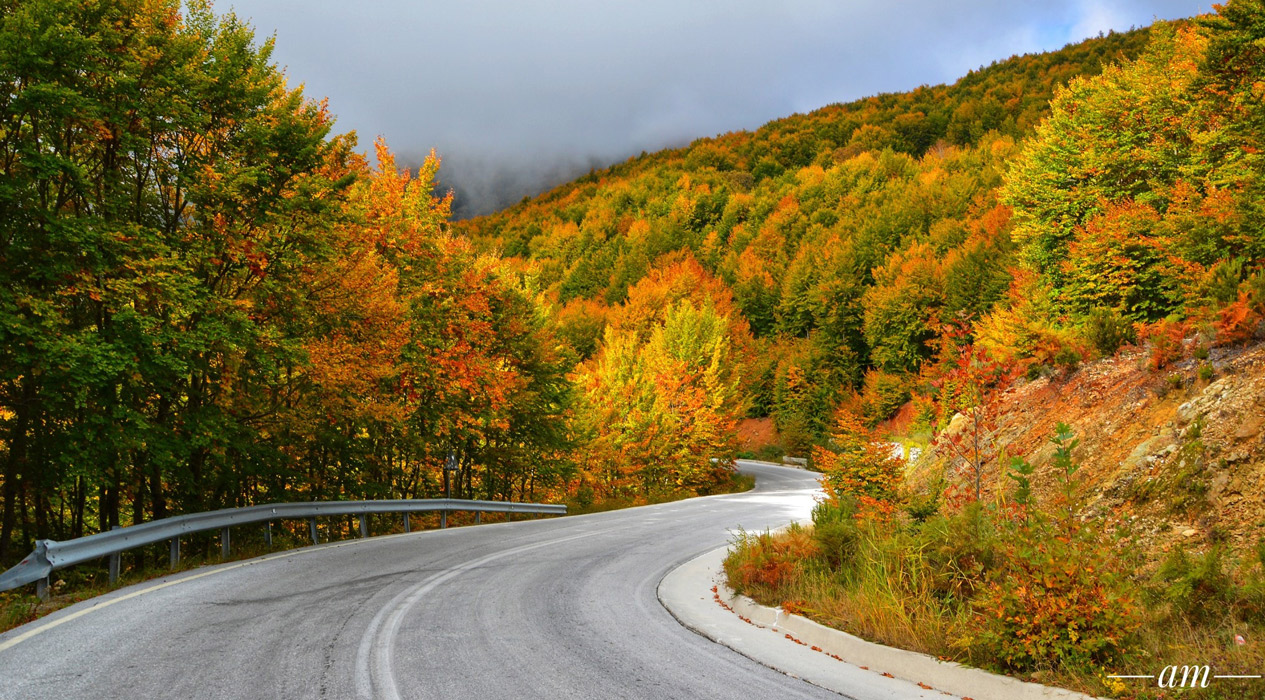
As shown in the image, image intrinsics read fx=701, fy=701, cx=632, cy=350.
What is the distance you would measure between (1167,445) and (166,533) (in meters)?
14.5

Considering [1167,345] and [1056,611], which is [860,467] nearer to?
[1167,345]

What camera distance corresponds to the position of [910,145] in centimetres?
12644

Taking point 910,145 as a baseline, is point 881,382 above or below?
below

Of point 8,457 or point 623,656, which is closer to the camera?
point 623,656

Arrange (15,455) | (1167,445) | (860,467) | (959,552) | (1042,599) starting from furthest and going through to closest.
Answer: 1. (860,467)
2. (15,455)
3. (1167,445)
4. (959,552)
5. (1042,599)

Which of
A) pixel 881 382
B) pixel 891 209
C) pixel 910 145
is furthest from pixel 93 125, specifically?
pixel 910 145

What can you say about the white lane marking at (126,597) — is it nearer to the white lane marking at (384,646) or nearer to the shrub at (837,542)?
the white lane marking at (384,646)

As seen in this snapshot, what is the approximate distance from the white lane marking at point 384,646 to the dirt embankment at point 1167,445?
21.9ft

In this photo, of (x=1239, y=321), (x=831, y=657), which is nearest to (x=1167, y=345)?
(x=1239, y=321)

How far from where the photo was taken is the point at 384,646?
20.9 ft

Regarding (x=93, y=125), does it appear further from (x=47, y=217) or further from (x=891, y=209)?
(x=891, y=209)

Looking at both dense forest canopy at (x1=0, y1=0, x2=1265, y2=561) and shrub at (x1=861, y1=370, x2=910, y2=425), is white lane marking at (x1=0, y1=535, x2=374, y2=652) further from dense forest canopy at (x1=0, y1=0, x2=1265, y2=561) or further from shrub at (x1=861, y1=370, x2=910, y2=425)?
shrub at (x1=861, y1=370, x2=910, y2=425)

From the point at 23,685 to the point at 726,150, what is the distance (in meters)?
157

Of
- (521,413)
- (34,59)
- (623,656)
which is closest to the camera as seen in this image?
(623,656)
